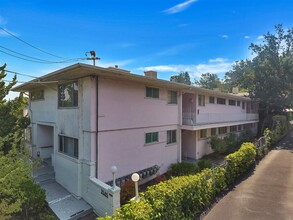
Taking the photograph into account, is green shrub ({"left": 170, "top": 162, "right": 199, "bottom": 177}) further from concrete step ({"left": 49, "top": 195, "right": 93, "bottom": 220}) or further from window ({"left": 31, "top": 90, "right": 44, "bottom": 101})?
window ({"left": 31, "top": 90, "right": 44, "bottom": 101})

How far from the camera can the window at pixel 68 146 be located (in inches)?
451

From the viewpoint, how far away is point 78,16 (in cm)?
1072

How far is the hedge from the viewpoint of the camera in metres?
5.98

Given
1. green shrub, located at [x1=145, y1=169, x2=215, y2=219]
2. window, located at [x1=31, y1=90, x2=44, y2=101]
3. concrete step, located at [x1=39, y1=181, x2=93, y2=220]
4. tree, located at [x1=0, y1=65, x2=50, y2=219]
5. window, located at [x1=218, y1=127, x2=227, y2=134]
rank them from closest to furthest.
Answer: green shrub, located at [x1=145, y1=169, x2=215, y2=219], tree, located at [x1=0, y1=65, x2=50, y2=219], concrete step, located at [x1=39, y1=181, x2=93, y2=220], window, located at [x1=31, y1=90, x2=44, y2=101], window, located at [x1=218, y1=127, x2=227, y2=134]

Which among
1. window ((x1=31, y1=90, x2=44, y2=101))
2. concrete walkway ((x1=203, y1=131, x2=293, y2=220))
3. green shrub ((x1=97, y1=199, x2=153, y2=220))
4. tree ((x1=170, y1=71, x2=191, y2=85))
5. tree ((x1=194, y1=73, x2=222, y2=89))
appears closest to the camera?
green shrub ((x1=97, y1=199, x2=153, y2=220))

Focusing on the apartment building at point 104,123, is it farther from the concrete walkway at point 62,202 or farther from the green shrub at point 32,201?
the green shrub at point 32,201

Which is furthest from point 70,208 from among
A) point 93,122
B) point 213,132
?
point 213,132

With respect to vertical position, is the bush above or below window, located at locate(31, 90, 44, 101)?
below

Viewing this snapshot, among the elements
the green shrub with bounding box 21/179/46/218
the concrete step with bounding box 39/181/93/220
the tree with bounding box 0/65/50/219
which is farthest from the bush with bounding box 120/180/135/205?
the green shrub with bounding box 21/179/46/218

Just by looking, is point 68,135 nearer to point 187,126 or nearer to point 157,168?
point 157,168

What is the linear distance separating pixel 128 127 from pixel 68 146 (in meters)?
3.65

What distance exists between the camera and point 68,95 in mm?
12023

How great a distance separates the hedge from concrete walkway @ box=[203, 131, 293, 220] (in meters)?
0.65

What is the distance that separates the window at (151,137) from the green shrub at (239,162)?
4588mm
